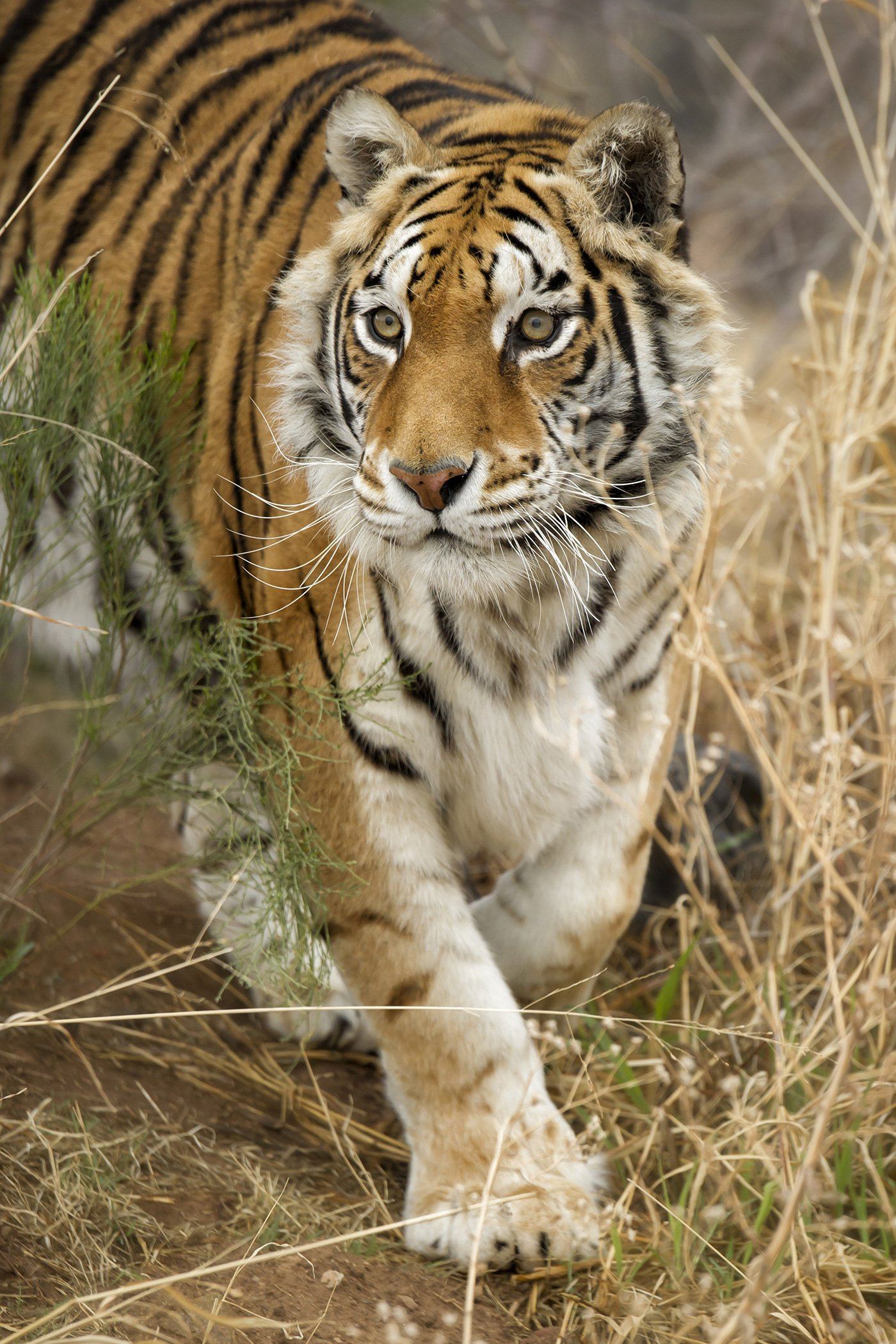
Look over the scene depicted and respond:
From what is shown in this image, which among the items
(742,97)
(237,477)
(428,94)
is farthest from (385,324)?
(742,97)

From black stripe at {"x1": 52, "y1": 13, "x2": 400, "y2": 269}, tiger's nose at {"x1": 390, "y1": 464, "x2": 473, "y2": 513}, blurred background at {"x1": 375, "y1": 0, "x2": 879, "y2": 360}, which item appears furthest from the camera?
blurred background at {"x1": 375, "y1": 0, "x2": 879, "y2": 360}

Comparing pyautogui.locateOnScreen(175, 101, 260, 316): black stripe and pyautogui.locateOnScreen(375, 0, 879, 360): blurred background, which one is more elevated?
pyautogui.locateOnScreen(375, 0, 879, 360): blurred background

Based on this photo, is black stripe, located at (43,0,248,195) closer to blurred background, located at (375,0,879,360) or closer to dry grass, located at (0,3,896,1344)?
dry grass, located at (0,3,896,1344)

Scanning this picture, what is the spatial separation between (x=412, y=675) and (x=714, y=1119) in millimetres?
1081

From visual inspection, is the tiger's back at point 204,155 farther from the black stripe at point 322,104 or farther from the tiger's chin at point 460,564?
the tiger's chin at point 460,564

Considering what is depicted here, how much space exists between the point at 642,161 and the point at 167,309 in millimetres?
1235

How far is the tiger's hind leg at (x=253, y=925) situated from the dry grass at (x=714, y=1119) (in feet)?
0.43

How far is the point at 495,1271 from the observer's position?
228 centimetres

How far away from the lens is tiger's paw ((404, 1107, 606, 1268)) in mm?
2260

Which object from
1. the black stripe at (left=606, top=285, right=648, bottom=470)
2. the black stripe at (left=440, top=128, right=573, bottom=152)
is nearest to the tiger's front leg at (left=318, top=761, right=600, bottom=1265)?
the black stripe at (left=606, top=285, right=648, bottom=470)

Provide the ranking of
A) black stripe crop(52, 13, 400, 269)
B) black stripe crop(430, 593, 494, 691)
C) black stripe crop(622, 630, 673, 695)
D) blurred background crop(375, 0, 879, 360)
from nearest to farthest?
black stripe crop(430, 593, 494, 691) < black stripe crop(622, 630, 673, 695) < black stripe crop(52, 13, 400, 269) < blurred background crop(375, 0, 879, 360)

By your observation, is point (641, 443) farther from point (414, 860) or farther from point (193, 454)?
point (193, 454)

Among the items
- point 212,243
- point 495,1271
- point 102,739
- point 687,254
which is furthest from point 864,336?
point 495,1271

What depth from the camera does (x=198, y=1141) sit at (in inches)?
98.5
